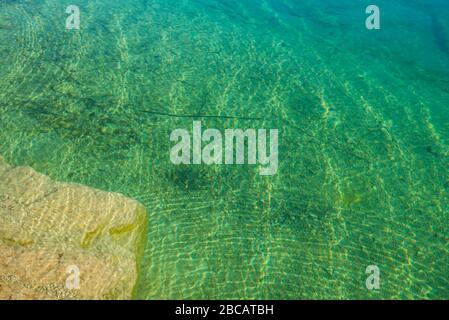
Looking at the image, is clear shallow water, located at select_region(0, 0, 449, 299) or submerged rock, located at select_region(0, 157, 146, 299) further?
clear shallow water, located at select_region(0, 0, 449, 299)

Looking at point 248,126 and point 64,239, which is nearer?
point 64,239

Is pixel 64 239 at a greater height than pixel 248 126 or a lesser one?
lesser

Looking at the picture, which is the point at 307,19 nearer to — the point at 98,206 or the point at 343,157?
the point at 343,157

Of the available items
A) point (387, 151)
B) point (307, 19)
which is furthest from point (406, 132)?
point (307, 19)

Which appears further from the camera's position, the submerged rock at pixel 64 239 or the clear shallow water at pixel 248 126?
the clear shallow water at pixel 248 126
